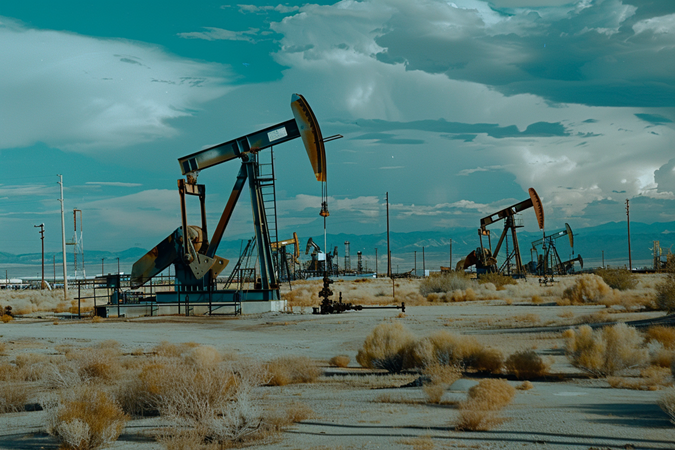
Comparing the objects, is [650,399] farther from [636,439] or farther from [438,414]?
[438,414]

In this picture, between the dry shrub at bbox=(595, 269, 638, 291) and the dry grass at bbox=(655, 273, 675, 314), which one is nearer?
Result: the dry grass at bbox=(655, 273, 675, 314)

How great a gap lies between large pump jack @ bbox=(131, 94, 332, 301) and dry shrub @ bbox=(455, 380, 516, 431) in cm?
1660

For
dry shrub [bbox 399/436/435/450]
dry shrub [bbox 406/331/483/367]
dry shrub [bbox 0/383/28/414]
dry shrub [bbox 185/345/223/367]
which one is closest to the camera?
dry shrub [bbox 399/436/435/450]

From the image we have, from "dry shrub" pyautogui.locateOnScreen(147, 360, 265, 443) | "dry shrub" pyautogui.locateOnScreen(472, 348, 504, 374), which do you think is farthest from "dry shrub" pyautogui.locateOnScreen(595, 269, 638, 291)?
"dry shrub" pyautogui.locateOnScreen(147, 360, 265, 443)

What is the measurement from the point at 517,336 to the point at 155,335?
9.77 metres

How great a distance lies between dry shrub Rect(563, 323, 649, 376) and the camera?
965cm

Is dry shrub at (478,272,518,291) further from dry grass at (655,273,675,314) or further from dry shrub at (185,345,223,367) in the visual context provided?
dry shrub at (185,345,223,367)

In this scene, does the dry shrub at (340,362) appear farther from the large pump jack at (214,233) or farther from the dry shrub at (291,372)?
the large pump jack at (214,233)

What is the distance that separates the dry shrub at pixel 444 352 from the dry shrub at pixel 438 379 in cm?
25

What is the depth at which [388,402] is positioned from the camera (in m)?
8.01

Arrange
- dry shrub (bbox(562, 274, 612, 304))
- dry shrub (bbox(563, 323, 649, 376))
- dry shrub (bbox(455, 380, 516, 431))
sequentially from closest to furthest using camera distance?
dry shrub (bbox(455, 380, 516, 431)), dry shrub (bbox(563, 323, 649, 376)), dry shrub (bbox(562, 274, 612, 304))

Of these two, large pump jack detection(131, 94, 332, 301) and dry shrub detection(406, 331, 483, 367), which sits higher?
large pump jack detection(131, 94, 332, 301)

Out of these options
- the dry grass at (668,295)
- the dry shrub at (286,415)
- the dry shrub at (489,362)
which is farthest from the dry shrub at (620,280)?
the dry shrub at (286,415)

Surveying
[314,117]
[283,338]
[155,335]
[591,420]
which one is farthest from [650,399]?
[314,117]
